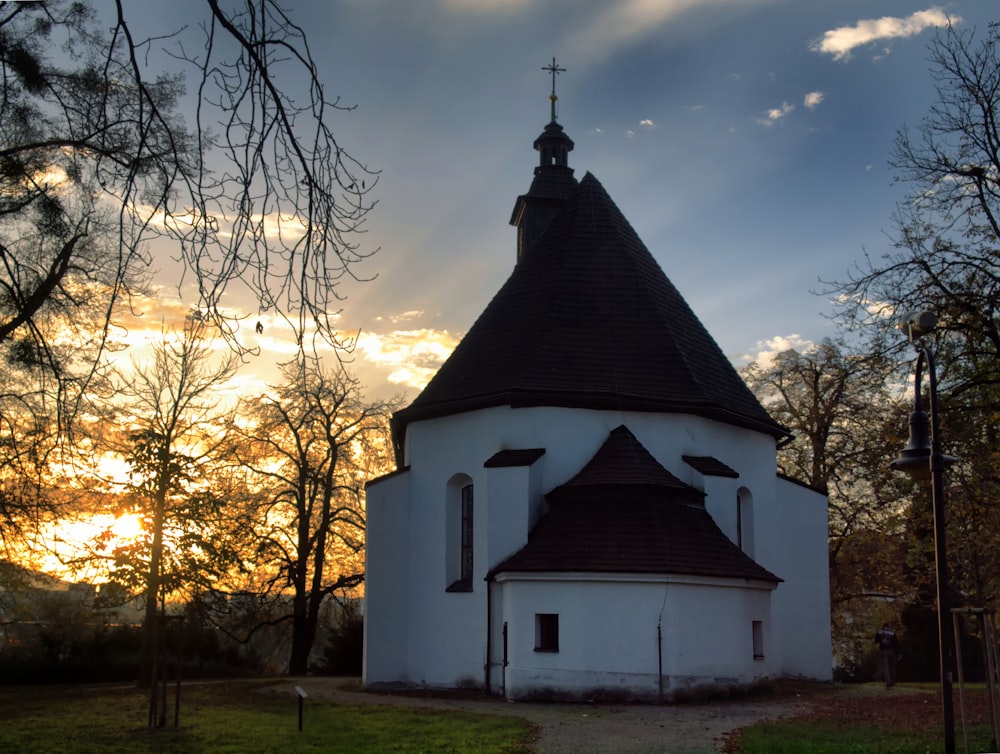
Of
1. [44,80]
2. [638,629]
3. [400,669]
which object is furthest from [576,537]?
[44,80]

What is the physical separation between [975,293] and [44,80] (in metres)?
15.1

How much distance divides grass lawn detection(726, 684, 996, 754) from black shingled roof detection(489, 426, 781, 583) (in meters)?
3.25

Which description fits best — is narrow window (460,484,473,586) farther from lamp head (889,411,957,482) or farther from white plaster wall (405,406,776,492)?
lamp head (889,411,957,482)

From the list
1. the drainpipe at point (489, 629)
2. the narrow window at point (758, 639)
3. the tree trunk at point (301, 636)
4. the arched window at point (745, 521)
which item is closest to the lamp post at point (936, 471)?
the narrow window at point (758, 639)

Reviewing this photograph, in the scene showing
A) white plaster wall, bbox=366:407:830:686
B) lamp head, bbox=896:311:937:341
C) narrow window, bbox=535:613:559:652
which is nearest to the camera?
lamp head, bbox=896:311:937:341

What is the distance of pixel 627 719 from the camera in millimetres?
15234

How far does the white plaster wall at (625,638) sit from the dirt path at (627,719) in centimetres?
51

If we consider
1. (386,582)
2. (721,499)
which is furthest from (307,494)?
(721,499)

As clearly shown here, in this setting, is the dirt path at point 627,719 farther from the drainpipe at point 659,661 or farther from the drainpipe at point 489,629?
the drainpipe at point 489,629

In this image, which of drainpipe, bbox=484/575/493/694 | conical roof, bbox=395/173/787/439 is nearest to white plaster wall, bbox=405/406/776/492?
conical roof, bbox=395/173/787/439

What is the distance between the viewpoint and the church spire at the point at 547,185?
31.6 metres

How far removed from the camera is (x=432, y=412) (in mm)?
22391

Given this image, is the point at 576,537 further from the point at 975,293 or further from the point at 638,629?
the point at 975,293

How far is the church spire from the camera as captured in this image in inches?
1243
